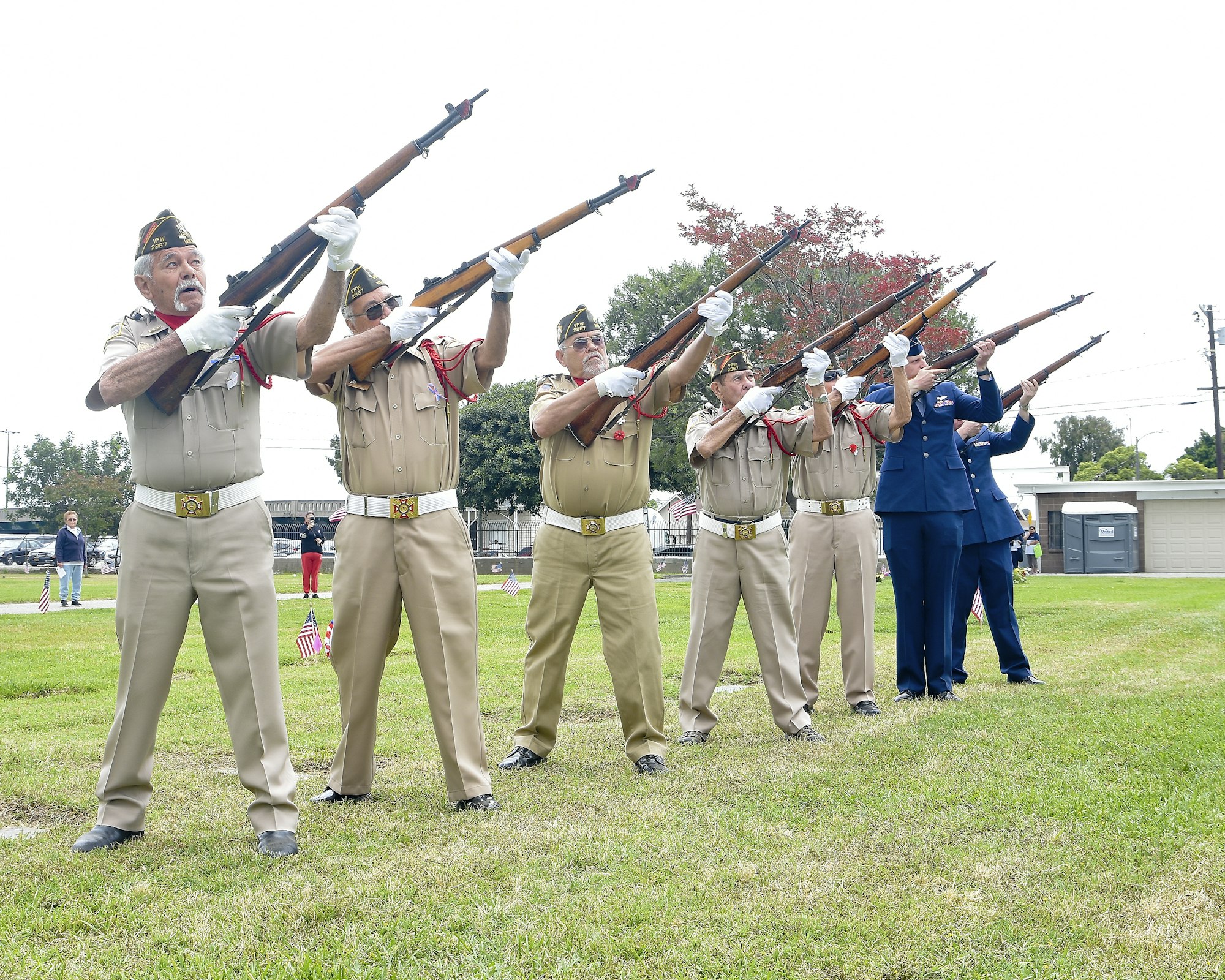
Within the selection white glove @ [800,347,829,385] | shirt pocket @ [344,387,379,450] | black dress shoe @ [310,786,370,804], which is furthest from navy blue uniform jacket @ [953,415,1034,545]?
black dress shoe @ [310,786,370,804]

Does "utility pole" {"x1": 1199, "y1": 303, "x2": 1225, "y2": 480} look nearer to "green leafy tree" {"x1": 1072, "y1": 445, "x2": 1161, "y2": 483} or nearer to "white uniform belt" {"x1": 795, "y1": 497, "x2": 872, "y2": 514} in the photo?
"green leafy tree" {"x1": 1072, "y1": 445, "x2": 1161, "y2": 483}

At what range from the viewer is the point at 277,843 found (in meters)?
4.08

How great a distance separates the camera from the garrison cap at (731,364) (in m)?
7.13

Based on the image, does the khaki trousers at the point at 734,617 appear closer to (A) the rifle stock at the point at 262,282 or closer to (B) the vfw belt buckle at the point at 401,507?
(B) the vfw belt buckle at the point at 401,507

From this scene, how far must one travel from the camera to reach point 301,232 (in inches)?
174

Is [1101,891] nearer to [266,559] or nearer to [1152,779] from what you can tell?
[1152,779]

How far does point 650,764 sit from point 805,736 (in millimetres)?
1215

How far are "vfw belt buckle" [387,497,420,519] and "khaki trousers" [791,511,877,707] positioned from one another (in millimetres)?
3571

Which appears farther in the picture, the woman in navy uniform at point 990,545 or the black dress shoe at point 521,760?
the woman in navy uniform at point 990,545

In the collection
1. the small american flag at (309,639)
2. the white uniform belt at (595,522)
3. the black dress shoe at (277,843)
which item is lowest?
the small american flag at (309,639)

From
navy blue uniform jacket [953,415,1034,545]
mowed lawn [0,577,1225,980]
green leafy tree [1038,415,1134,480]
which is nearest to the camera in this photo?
mowed lawn [0,577,1225,980]

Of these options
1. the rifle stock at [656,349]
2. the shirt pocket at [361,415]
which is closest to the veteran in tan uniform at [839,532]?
the rifle stock at [656,349]

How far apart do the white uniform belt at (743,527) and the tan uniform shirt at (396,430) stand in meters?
2.15

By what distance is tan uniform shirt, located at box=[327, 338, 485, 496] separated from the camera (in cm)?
504
